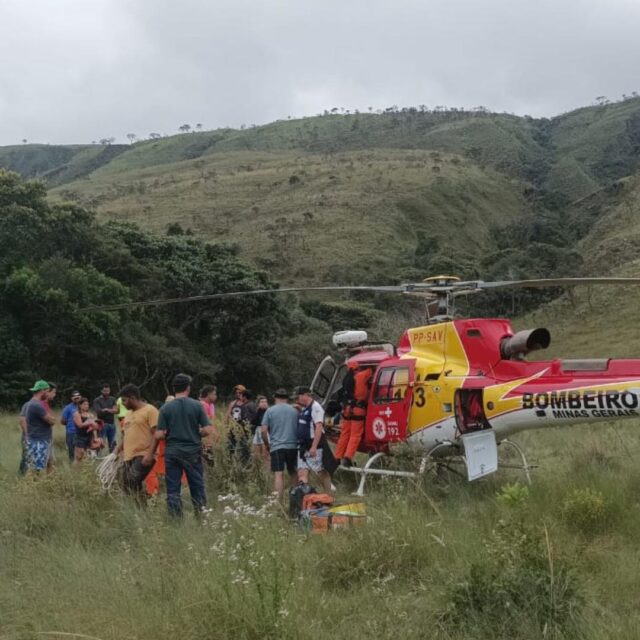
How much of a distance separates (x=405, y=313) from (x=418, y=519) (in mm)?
36591

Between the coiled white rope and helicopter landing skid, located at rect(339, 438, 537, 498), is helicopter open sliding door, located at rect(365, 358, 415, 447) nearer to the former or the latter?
helicopter landing skid, located at rect(339, 438, 537, 498)

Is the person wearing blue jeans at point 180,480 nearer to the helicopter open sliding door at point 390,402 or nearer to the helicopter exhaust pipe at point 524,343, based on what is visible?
the helicopter open sliding door at point 390,402

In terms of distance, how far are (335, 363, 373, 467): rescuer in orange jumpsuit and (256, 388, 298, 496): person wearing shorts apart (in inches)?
29.8

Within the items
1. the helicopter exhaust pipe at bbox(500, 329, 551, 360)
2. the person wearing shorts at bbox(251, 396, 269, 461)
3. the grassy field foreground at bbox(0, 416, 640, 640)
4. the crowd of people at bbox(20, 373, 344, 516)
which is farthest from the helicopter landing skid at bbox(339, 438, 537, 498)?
the person wearing shorts at bbox(251, 396, 269, 461)

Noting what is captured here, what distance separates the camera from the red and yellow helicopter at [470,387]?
752 cm

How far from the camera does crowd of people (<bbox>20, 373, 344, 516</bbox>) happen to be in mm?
7504

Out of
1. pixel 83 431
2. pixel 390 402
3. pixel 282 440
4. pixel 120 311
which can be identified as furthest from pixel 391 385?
pixel 120 311

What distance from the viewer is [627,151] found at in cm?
11700

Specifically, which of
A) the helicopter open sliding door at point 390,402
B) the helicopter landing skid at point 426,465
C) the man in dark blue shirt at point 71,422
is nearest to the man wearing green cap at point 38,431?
the man in dark blue shirt at point 71,422

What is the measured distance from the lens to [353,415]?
940 cm

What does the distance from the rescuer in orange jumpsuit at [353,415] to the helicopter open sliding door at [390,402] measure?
10cm

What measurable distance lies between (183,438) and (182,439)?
0.01 meters

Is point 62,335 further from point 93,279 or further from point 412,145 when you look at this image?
point 412,145

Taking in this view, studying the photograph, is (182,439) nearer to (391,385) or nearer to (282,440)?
(282,440)
